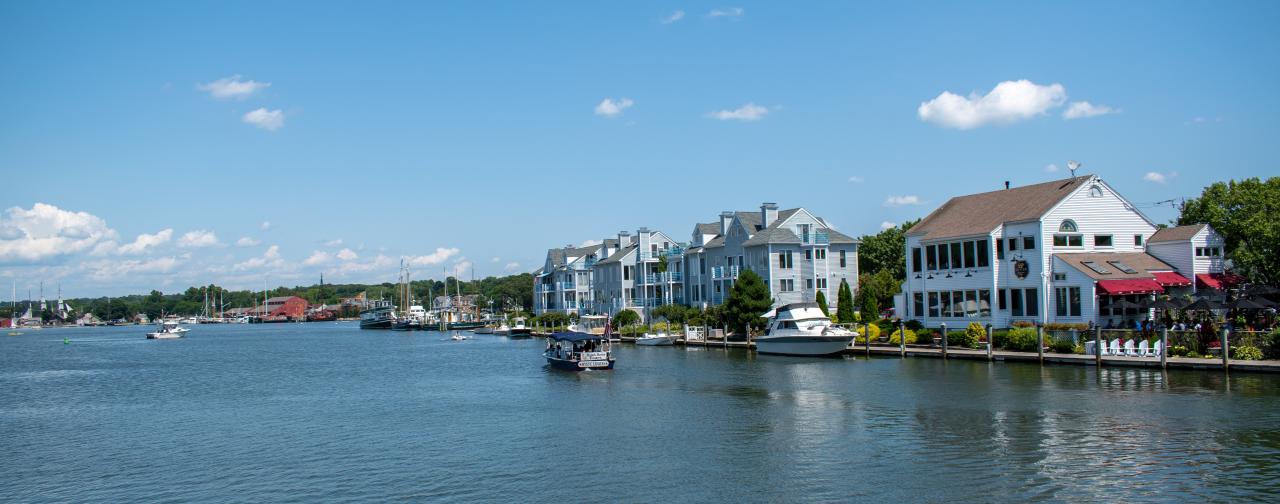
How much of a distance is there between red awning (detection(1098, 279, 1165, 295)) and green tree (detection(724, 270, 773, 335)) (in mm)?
26533

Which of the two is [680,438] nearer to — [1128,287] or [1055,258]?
[1128,287]

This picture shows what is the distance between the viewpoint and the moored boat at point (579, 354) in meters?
54.6

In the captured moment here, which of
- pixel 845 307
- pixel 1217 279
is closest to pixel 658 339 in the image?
pixel 845 307

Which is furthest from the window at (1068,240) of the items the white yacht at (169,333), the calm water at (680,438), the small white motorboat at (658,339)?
the white yacht at (169,333)

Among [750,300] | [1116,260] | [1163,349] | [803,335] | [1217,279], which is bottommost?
[1163,349]

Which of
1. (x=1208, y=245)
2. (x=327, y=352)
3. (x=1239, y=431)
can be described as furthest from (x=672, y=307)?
(x=1239, y=431)

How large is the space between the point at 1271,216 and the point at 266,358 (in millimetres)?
73259

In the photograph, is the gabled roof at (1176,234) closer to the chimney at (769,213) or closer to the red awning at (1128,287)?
the red awning at (1128,287)

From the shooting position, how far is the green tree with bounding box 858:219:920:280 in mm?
90500

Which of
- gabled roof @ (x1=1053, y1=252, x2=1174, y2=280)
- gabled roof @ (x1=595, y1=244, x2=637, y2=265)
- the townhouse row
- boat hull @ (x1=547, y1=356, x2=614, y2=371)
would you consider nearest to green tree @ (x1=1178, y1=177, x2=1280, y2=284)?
gabled roof @ (x1=1053, y1=252, x2=1174, y2=280)

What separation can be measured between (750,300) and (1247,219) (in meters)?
31.7

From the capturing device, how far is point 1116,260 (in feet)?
167

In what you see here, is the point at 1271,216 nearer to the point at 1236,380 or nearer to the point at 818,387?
the point at 1236,380

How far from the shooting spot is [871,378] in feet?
147
